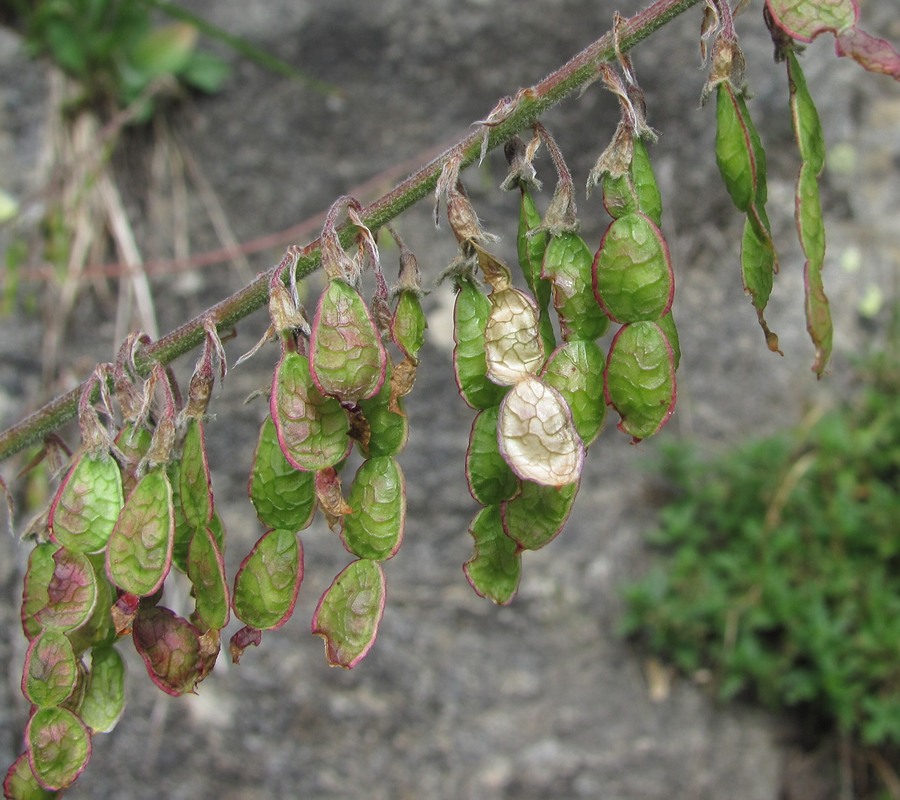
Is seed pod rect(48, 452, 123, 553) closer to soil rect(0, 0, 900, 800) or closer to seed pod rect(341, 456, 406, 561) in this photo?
seed pod rect(341, 456, 406, 561)

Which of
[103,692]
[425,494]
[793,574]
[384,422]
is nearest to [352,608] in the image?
[384,422]

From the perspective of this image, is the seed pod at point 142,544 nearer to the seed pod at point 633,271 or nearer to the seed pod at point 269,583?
the seed pod at point 269,583

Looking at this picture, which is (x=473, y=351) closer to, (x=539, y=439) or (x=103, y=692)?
(x=539, y=439)

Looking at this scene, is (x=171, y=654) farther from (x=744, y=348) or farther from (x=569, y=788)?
(x=744, y=348)

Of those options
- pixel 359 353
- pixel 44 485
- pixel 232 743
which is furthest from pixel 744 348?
pixel 359 353

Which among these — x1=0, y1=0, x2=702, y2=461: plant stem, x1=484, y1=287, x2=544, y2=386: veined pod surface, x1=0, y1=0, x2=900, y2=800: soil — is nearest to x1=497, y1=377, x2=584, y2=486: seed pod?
x1=484, y1=287, x2=544, y2=386: veined pod surface

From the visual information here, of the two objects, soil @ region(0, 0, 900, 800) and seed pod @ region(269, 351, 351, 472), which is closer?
seed pod @ region(269, 351, 351, 472)
